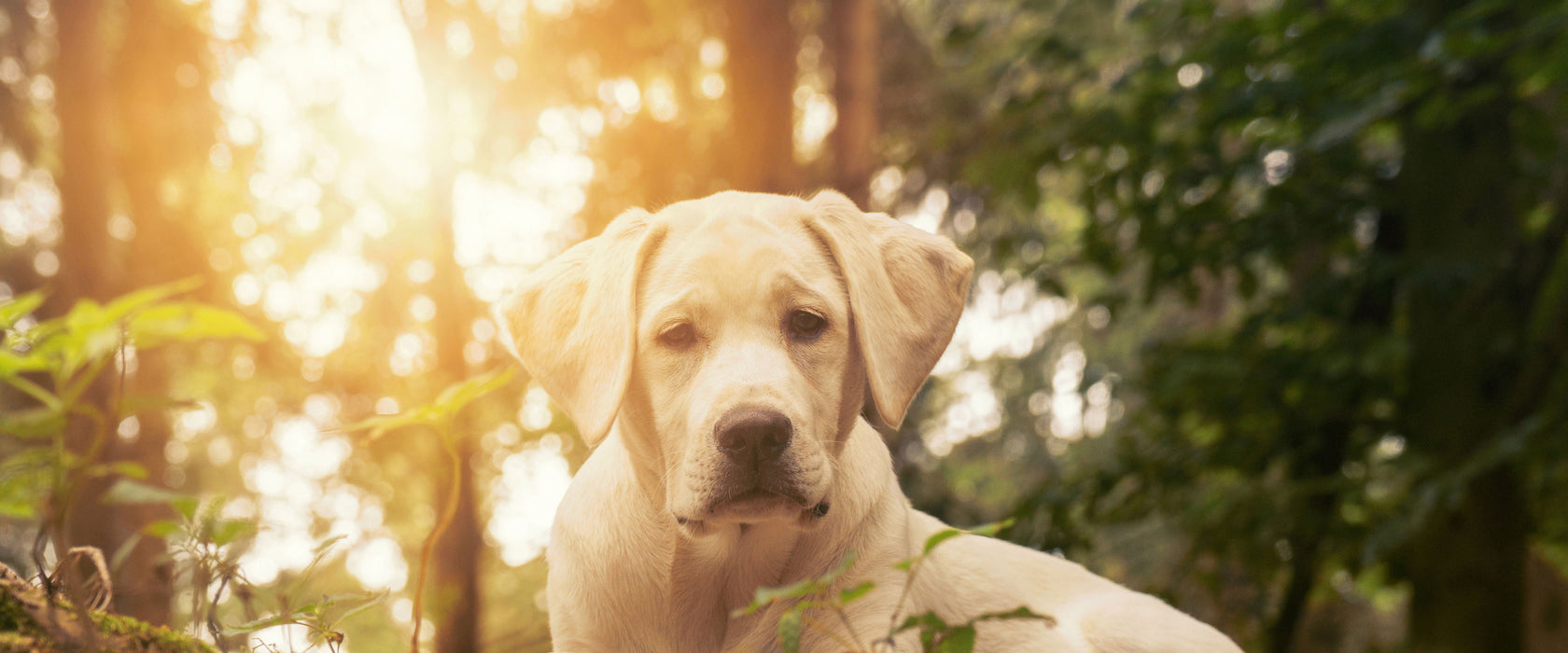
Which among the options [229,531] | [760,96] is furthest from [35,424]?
[760,96]

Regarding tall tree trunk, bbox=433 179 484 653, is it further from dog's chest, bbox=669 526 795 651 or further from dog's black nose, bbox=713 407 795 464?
dog's black nose, bbox=713 407 795 464

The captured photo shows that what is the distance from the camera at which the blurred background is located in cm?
557

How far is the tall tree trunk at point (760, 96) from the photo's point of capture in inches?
258

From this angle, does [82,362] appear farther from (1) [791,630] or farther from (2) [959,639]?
(2) [959,639]

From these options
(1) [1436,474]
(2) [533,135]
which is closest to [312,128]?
(2) [533,135]

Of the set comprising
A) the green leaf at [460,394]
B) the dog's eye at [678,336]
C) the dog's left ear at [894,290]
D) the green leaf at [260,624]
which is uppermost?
the green leaf at [460,394]

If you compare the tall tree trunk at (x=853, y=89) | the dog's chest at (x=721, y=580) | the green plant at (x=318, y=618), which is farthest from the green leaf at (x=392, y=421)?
the tall tree trunk at (x=853, y=89)

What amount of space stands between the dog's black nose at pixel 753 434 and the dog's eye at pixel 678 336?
1.02ft

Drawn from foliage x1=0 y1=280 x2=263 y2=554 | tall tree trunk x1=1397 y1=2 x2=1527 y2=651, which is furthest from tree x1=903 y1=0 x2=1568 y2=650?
foliage x1=0 y1=280 x2=263 y2=554

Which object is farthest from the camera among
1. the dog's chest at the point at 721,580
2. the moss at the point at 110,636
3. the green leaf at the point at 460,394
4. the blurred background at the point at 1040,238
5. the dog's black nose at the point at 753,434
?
the blurred background at the point at 1040,238

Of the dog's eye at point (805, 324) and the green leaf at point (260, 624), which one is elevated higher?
the green leaf at point (260, 624)

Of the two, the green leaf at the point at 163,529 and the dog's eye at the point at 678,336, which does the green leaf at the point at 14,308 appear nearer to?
the green leaf at the point at 163,529

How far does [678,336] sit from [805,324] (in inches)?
12.9

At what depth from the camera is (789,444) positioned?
223 centimetres
